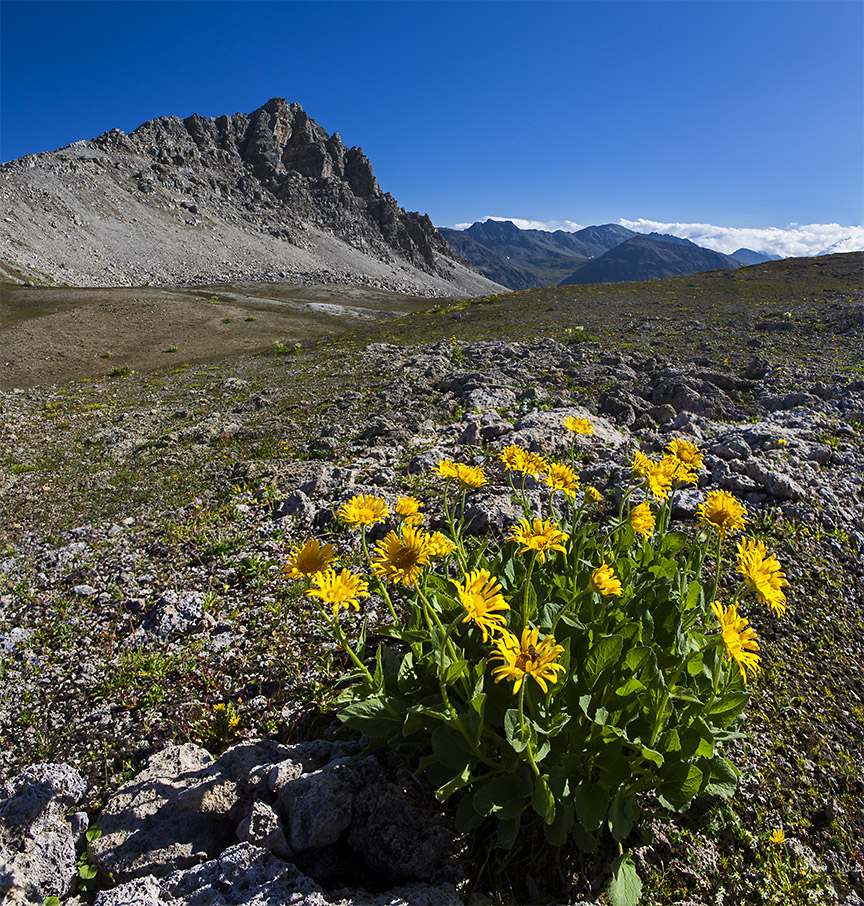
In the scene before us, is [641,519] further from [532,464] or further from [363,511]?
[363,511]

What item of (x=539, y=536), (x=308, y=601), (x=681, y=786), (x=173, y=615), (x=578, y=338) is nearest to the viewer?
(x=681, y=786)

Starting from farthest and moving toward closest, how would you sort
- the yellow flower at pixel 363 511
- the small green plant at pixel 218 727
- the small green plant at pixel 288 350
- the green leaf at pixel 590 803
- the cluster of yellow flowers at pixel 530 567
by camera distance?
the small green plant at pixel 288 350
the small green plant at pixel 218 727
the yellow flower at pixel 363 511
the green leaf at pixel 590 803
the cluster of yellow flowers at pixel 530 567

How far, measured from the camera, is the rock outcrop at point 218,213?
73438 mm

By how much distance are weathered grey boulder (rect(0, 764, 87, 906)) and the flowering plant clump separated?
182cm

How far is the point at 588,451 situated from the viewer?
793cm

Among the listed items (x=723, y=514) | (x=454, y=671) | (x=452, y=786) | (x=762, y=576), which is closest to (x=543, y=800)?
(x=452, y=786)

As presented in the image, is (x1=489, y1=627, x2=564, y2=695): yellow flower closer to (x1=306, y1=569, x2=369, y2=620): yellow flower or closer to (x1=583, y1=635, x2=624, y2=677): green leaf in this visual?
(x1=583, y1=635, x2=624, y2=677): green leaf

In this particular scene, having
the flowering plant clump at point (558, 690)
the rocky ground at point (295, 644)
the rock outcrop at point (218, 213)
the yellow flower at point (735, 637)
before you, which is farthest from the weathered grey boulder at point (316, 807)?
the rock outcrop at point (218, 213)

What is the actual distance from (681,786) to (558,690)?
2.54ft

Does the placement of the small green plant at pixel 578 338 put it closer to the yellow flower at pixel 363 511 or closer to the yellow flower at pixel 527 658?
the yellow flower at pixel 363 511

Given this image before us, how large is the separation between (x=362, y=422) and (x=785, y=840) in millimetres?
8805

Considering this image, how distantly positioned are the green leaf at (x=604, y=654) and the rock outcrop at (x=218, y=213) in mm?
74977

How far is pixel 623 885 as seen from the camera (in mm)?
2352

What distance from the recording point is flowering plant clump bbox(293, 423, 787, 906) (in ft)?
7.81
